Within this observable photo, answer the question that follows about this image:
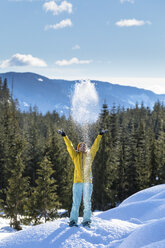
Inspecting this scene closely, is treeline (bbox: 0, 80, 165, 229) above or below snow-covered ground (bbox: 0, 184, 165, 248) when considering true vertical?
below

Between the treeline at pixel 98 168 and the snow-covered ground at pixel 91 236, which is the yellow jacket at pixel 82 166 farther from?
the treeline at pixel 98 168

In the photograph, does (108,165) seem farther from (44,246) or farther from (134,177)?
(44,246)

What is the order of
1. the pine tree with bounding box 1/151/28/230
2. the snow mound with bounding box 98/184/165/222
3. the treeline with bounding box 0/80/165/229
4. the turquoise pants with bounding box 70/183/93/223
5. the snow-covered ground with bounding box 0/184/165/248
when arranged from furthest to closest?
the treeline with bounding box 0/80/165/229, the pine tree with bounding box 1/151/28/230, the snow mound with bounding box 98/184/165/222, the turquoise pants with bounding box 70/183/93/223, the snow-covered ground with bounding box 0/184/165/248

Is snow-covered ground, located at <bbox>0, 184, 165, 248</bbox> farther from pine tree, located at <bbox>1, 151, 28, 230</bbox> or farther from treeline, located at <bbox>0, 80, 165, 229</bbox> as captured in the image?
treeline, located at <bbox>0, 80, 165, 229</bbox>

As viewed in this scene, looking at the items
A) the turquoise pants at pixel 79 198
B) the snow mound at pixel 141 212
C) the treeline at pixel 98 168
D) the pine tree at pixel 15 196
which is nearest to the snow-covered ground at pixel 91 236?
the turquoise pants at pixel 79 198

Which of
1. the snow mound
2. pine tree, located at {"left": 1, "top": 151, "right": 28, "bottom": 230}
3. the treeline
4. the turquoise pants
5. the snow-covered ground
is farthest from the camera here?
the treeline

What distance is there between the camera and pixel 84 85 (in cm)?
1081

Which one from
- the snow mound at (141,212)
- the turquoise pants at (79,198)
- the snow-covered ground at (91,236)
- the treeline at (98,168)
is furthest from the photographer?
the treeline at (98,168)

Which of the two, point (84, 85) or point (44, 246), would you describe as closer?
point (44, 246)

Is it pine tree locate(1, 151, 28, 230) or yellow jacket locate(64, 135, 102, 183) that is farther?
pine tree locate(1, 151, 28, 230)

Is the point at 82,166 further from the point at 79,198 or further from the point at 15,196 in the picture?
the point at 15,196

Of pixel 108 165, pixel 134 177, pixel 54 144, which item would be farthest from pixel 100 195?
pixel 54 144

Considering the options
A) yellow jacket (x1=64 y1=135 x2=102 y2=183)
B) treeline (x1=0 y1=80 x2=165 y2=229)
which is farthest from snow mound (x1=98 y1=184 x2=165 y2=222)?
treeline (x1=0 y1=80 x2=165 y2=229)

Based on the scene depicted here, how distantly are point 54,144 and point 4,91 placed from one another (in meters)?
57.1
